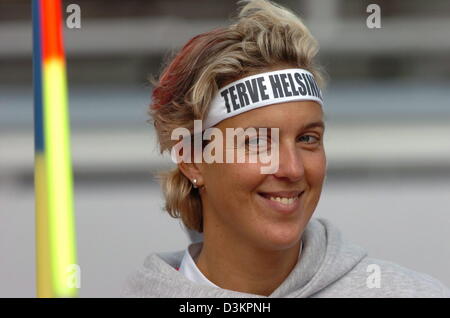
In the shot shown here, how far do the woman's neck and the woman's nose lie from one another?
20 cm

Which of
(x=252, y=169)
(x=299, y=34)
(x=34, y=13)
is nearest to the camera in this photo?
(x=34, y=13)

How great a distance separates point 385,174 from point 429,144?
1.31 ft

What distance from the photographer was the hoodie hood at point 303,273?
169 centimetres

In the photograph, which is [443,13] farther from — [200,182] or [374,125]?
[200,182]

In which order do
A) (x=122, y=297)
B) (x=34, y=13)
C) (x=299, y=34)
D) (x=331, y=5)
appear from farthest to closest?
(x=331, y=5) < (x=122, y=297) < (x=299, y=34) < (x=34, y=13)

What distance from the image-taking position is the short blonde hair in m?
1.68

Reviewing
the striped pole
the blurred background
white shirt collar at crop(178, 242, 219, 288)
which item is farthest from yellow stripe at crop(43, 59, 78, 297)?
the blurred background

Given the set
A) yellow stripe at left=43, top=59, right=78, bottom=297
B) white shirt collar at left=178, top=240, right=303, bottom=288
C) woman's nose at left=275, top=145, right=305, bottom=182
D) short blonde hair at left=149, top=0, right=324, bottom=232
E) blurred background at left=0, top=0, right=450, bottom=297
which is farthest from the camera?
blurred background at left=0, top=0, right=450, bottom=297

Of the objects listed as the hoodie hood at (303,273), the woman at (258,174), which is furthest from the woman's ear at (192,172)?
the hoodie hood at (303,273)

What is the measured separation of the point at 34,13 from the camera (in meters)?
1.35

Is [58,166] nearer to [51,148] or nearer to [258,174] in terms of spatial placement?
[51,148]

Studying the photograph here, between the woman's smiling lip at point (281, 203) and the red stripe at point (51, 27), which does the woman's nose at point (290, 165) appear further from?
the red stripe at point (51, 27)

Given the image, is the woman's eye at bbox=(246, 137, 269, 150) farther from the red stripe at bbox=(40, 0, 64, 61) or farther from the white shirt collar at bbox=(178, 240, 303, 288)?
the red stripe at bbox=(40, 0, 64, 61)
